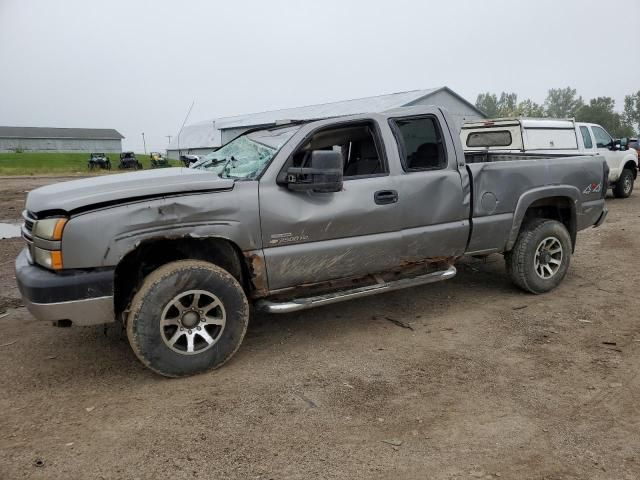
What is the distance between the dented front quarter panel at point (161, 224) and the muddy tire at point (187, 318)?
26 centimetres

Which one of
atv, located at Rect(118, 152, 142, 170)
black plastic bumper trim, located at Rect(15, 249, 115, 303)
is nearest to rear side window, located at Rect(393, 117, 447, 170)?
black plastic bumper trim, located at Rect(15, 249, 115, 303)

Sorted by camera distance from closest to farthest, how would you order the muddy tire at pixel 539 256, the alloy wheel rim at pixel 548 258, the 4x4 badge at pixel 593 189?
the muddy tire at pixel 539 256, the alloy wheel rim at pixel 548 258, the 4x4 badge at pixel 593 189

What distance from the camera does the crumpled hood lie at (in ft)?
10.2

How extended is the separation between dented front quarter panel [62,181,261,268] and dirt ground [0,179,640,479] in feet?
3.04

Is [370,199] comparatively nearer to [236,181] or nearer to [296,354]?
[236,181]

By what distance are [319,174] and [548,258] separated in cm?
293

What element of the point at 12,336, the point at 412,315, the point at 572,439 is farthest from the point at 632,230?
the point at 12,336

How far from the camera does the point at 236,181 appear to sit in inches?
139

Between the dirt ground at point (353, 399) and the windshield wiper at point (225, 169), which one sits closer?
the dirt ground at point (353, 399)

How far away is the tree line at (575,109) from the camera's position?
7869 cm

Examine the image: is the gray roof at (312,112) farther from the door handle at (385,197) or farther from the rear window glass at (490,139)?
the door handle at (385,197)

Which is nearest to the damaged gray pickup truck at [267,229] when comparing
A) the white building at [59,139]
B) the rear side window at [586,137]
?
the rear side window at [586,137]

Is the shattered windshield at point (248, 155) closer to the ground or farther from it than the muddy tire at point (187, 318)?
farther from it

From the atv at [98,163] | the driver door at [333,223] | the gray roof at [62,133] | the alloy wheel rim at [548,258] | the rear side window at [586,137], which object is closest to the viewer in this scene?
the driver door at [333,223]
